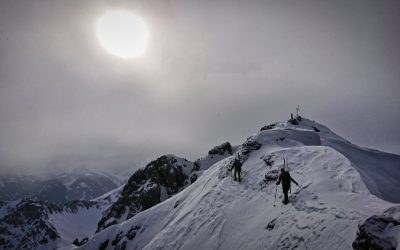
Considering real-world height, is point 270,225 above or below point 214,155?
above

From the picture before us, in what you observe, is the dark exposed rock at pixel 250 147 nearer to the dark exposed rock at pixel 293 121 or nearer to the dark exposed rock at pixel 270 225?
the dark exposed rock at pixel 270 225

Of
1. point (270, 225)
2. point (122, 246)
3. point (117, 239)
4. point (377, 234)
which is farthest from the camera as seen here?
point (117, 239)

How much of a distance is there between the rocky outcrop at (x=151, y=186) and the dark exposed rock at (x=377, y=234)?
97.1 meters

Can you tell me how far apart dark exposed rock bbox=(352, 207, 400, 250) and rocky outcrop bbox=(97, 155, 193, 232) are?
97.1m

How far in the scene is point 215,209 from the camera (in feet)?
104

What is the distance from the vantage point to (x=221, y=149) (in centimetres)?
11075

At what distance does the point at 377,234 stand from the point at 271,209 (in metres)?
11.3

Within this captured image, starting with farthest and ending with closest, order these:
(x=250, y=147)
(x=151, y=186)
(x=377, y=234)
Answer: (x=151, y=186), (x=250, y=147), (x=377, y=234)

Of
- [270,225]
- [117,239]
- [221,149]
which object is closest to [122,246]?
[117,239]

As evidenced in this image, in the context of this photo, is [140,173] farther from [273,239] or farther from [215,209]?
[273,239]

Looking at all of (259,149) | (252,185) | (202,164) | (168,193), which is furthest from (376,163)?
(168,193)

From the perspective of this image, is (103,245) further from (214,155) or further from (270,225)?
(214,155)

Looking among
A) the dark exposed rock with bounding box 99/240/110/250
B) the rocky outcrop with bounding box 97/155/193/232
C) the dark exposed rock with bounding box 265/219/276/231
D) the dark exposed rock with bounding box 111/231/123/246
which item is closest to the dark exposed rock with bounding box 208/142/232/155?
the rocky outcrop with bounding box 97/155/193/232

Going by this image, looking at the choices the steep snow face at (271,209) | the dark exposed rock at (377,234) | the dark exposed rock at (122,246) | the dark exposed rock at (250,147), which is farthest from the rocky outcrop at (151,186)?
the dark exposed rock at (377,234)
